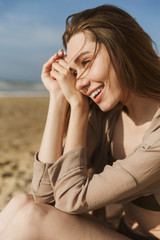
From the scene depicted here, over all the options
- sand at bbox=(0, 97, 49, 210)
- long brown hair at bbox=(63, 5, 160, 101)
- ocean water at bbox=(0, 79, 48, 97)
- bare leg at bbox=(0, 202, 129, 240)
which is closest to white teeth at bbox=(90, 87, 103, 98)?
long brown hair at bbox=(63, 5, 160, 101)

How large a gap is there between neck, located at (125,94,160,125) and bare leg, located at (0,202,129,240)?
0.81 metres

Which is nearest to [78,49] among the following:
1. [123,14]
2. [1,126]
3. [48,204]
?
[123,14]

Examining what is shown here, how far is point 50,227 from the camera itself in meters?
1.86

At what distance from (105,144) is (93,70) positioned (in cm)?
68

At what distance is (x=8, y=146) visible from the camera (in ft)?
18.8

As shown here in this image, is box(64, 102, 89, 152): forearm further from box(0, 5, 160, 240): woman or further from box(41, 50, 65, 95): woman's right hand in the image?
box(41, 50, 65, 95): woman's right hand

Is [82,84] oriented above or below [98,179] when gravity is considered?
above

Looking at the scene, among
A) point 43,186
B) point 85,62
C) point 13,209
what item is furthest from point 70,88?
point 13,209

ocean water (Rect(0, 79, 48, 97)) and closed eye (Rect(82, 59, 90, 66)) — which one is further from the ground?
closed eye (Rect(82, 59, 90, 66))

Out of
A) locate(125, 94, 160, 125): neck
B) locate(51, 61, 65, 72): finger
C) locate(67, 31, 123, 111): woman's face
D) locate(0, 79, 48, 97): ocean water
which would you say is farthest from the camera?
locate(0, 79, 48, 97): ocean water

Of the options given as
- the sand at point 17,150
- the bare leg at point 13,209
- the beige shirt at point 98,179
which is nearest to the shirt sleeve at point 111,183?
the beige shirt at point 98,179

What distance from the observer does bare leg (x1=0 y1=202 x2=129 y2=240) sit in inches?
72.5

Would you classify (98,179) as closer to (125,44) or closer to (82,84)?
(82,84)

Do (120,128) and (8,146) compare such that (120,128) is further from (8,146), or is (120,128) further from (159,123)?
(8,146)
